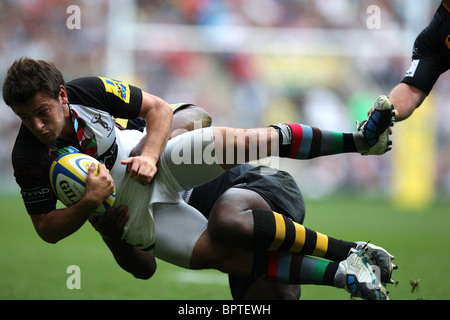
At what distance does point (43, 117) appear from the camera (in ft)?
10.9

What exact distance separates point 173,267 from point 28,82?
13.5ft

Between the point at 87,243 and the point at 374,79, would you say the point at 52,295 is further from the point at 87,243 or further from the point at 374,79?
the point at 374,79

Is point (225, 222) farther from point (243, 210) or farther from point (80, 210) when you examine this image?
point (80, 210)

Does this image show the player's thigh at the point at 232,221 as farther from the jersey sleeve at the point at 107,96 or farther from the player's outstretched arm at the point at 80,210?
the jersey sleeve at the point at 107,96

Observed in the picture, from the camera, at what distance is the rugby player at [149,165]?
11.0 feet

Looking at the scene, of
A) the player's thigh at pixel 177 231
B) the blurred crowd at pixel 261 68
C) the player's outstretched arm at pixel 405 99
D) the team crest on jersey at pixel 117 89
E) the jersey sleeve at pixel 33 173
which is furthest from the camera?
the blurred crowd at pixel 261 68

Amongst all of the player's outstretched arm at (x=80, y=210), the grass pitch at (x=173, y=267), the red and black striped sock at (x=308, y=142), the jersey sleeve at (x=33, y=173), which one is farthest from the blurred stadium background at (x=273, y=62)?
the player's outstretched arm at (x=80, y=210)

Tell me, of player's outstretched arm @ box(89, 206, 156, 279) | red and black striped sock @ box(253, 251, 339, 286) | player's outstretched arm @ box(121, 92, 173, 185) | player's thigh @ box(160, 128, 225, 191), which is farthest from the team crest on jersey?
red and black striped sock @ box(253, 251, 339, 286)

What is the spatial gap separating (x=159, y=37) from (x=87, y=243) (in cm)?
722

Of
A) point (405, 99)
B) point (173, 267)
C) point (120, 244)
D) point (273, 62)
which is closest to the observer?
point (120, 244)

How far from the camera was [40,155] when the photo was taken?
3.42 metres

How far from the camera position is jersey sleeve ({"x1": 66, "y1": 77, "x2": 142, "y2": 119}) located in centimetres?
363

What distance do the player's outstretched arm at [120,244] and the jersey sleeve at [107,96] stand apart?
23.2 inches

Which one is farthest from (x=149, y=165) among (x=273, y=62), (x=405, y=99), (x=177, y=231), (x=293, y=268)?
(x=273, y=62)
